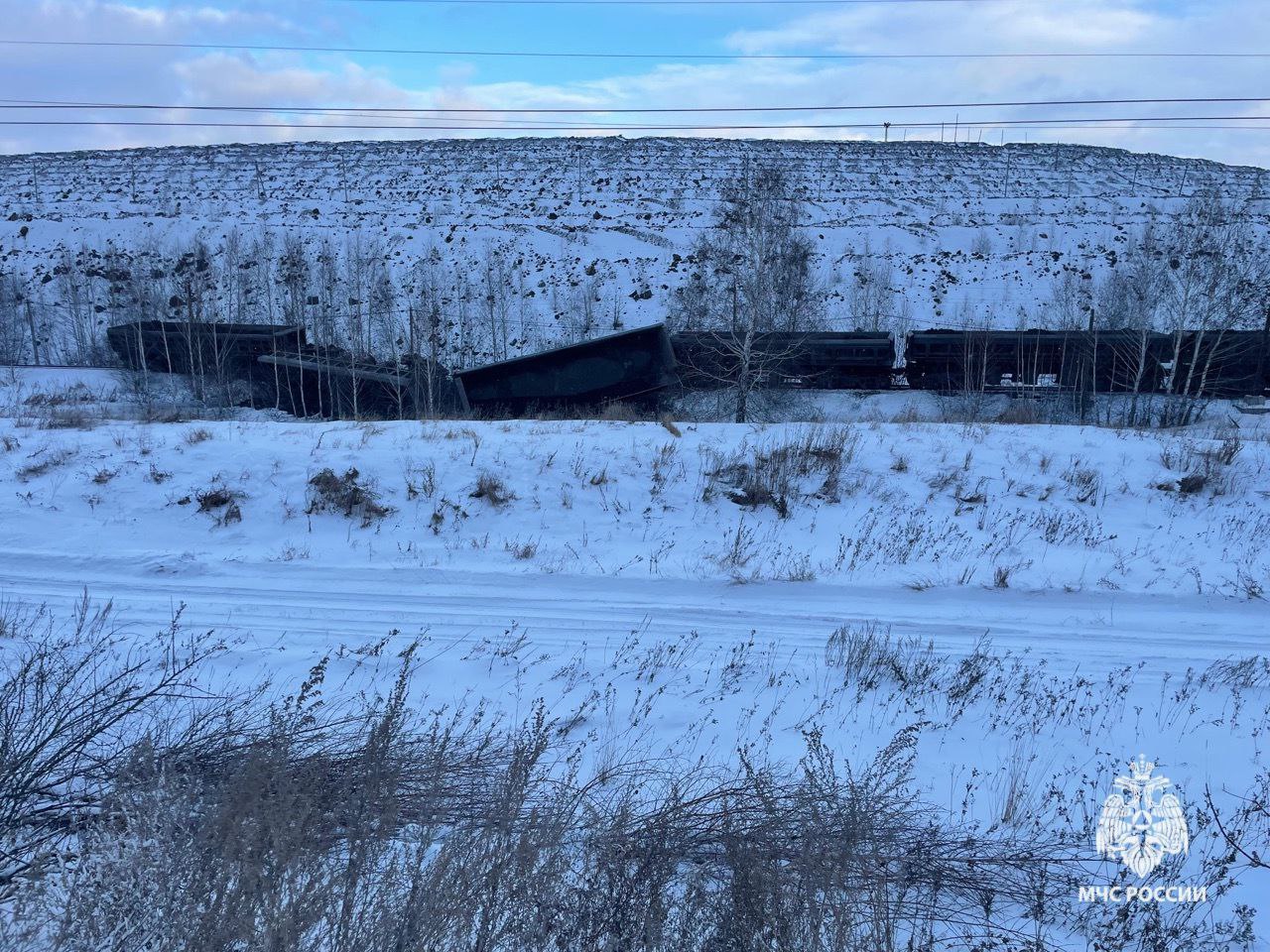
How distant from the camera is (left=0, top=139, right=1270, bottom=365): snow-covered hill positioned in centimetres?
3544

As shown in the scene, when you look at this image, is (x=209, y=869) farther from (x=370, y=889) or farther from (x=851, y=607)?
(x=851, y=607)

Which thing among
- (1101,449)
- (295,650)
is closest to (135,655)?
(295,650)

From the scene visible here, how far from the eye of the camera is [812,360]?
23.5 meters

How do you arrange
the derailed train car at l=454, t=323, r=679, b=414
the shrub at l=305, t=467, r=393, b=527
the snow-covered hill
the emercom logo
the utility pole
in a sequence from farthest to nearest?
the snow-covered hill, the utility pole, the derailed train car at l=454, t=323, r=679, b=414, the shrub at l=305, t=467, r=393, b=527, the emercom logo

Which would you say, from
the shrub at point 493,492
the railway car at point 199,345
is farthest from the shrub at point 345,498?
the railway car at point 199,345

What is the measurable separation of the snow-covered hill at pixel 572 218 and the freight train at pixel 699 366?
336 inches

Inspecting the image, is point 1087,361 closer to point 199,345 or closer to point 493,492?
point 493,492

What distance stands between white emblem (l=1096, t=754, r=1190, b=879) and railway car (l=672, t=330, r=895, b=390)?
1845 centimetres

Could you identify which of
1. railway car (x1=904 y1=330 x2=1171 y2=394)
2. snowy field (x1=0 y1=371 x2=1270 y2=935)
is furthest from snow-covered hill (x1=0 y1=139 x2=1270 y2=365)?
snowy field (x1=0 y1=371 x2=1270 y2=935)

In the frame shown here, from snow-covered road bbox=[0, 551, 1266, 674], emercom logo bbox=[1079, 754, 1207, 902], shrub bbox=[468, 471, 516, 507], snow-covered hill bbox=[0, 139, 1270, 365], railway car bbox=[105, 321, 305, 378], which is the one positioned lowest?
emercom logo bbox=[1079, 754, 1207, 902]

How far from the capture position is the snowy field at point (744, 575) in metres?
5.08

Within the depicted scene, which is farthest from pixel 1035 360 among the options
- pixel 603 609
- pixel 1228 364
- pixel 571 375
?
pixel 603 609

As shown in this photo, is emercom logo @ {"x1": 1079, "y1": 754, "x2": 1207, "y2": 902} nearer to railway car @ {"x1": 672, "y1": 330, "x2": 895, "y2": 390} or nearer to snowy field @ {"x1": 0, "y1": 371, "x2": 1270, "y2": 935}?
snowy field @ {"x1": 0, "y1": 371, "x2": 1270, "y2": 935}

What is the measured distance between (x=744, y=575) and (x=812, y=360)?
56.1ft
